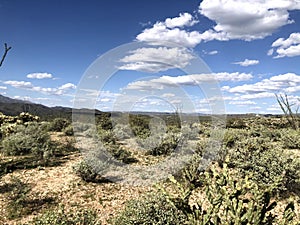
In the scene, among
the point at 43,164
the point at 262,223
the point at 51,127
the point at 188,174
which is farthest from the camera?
the point at 51,127

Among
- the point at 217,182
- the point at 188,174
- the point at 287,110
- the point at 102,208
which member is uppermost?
the point at 287,110

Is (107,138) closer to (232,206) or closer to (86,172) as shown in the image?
(86,172)

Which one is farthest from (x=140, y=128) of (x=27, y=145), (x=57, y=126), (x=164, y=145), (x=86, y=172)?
(x=86, y=172)

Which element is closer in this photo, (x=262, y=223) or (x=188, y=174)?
(x=262, y=223)

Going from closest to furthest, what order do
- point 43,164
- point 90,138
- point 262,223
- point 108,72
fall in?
1. point 262,223
2. point 108,72
3. point 43,164
4. point 90,138

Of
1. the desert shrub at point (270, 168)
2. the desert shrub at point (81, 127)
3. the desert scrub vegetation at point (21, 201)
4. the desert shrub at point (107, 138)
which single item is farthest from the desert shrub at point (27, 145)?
the desert shrub at point (270, 168)

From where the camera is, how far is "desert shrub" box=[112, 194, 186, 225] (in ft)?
21.2

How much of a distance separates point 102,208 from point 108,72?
5204mm

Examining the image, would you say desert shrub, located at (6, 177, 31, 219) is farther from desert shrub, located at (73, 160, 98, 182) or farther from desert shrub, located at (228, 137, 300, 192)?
desert shrub, located at (228, 137, 300, 192)

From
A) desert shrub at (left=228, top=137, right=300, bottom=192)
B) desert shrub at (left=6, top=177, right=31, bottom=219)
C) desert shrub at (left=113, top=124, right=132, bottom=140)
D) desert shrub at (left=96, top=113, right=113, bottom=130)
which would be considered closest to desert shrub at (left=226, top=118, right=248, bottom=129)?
desert shrub at (left=96, top=113, right=113, bottom=130)

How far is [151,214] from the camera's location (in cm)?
665

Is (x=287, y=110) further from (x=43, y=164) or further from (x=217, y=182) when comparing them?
(x=217, y=182)

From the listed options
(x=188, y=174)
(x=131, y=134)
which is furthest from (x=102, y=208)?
(x=131, y=134)

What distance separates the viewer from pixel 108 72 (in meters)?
11.1
